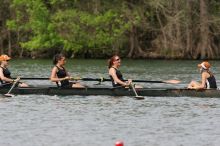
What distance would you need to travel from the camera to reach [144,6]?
6975 cm

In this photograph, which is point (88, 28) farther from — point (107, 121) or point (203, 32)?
point (107, 121)

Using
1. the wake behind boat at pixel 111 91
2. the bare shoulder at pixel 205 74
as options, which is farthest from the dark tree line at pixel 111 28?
the bare shoulder at pixel 205 74

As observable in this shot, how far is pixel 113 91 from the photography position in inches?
1166

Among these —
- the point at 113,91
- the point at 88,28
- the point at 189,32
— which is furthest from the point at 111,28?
the point at 113,91

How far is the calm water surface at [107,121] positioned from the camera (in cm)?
2009

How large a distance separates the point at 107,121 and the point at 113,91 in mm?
6147

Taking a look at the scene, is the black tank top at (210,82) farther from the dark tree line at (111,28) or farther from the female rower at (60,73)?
the dark tree line at (111,28)

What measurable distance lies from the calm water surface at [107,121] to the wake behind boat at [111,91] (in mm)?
211

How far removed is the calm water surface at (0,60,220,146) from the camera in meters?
20.1

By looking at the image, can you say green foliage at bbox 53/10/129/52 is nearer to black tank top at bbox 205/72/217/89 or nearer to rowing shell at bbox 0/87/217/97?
rowing shell at bbox 0/87/217/97

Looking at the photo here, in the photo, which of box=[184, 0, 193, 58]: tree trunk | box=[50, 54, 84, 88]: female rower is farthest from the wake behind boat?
box=[184, 0, 193, 58]: tree trunk

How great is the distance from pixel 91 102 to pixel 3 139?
8828 mm

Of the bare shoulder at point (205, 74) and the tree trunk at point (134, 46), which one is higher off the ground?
the bare shoulder at point (205, 74)

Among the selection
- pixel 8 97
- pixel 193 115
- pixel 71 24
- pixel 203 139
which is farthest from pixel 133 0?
pixel 203 139
